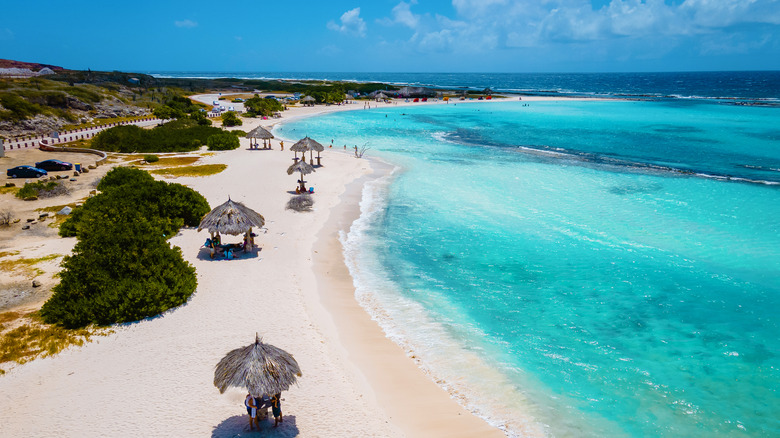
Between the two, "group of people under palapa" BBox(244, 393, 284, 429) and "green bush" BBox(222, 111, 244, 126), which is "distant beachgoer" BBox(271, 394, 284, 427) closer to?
"group of people under palapa" BBox(244, 393, 284, 429)

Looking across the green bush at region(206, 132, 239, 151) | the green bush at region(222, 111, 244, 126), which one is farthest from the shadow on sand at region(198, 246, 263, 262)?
the green bush at region(222, 111, 244, 126)

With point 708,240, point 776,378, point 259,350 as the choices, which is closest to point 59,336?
point 259,350

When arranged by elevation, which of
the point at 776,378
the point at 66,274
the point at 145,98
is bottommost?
the point at 776,378

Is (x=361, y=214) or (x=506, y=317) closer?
(x=506, y=317)

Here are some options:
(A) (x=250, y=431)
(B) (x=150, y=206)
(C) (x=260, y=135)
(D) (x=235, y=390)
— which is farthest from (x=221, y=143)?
(A) (x=250, y=431)

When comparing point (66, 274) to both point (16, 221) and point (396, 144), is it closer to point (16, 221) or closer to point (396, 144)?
point (16, 221)

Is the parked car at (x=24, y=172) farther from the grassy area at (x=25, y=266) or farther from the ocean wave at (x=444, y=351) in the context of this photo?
the ocean wave at (x=444, y=351)

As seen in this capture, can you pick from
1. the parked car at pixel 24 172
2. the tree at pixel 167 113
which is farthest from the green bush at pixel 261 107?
the parked car at pixel 24 172
